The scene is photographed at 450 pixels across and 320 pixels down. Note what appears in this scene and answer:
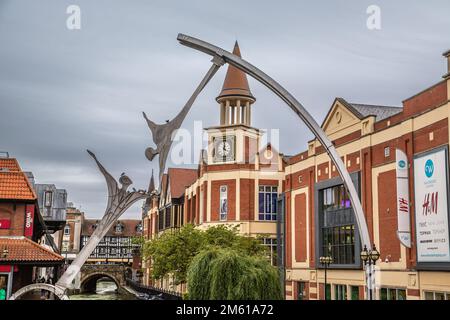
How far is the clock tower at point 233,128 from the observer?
186 ft

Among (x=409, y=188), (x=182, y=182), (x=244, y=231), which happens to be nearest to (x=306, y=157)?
(x=244, y=231)

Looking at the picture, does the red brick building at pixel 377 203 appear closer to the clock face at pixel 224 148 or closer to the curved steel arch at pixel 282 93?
the curved steel arch at pixel 282 93

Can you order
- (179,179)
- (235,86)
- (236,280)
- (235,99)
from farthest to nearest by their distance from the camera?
(179,179) < (235,86) < (235,99) < (236,280)

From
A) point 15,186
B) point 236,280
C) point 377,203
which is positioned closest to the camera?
point 236,280

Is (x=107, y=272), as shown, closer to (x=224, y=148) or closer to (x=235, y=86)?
(x=224, y=148)

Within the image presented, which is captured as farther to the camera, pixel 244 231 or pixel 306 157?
pixel 244 231

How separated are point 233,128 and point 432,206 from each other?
3033 centimetres

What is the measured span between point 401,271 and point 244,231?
2234 centimetres

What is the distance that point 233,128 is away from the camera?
56906 millimetres

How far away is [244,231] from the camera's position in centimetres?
5250

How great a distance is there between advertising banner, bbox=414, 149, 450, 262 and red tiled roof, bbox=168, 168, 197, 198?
44.3 metres

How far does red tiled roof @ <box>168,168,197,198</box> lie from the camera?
239ft

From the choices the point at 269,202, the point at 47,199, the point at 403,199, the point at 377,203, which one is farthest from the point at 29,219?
the point at 269,202
